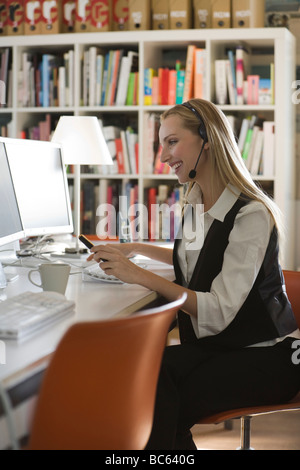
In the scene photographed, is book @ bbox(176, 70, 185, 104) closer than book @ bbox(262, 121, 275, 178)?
No

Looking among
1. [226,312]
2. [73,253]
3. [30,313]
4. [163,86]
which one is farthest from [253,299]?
[163,86]

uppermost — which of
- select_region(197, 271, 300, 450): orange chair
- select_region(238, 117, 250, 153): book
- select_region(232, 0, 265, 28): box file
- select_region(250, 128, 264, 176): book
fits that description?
select_region(232, 0, 265, 28): box file

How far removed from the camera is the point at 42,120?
4.37 meters

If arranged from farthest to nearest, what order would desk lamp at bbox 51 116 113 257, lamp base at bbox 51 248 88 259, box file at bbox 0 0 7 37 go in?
box file at bbox 0 0 7 37 → desk lamp at bbox 51 116 113 257 → lamp base at bbox 51 248 88 259

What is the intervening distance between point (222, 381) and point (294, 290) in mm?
468

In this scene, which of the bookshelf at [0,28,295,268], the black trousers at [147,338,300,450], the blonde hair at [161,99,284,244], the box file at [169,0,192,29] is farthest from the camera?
the box file at [169,0,192,29]

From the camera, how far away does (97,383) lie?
109cm

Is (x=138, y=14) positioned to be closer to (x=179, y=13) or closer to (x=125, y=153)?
(x=179, y=13)

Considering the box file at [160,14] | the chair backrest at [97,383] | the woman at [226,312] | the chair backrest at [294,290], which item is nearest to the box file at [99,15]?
the box file at [160,14]

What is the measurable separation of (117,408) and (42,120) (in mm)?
3445

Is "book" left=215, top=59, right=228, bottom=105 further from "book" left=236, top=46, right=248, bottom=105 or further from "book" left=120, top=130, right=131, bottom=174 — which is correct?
"book" left=120, top=130, right=131, bottom=174

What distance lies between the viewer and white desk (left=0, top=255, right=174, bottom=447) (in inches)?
43.2

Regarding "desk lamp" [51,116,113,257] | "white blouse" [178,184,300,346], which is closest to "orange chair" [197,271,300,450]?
"white blouse" [178,184,300,346]

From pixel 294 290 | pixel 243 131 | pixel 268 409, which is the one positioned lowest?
pixel 268 409
